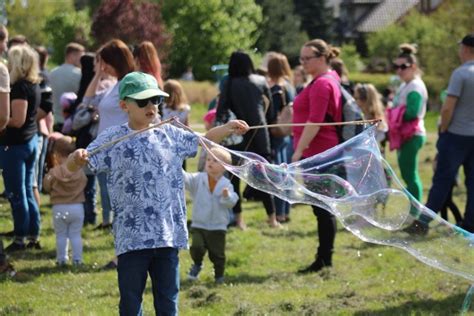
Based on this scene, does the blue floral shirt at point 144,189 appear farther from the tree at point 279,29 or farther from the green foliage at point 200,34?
the tree at point 279,29

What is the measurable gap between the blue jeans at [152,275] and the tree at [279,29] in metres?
51.7

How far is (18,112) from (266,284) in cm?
274

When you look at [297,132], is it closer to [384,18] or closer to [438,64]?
[438,64]

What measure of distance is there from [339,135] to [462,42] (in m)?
1.71

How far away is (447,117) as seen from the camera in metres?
9.27

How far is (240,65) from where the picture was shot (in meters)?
10.2

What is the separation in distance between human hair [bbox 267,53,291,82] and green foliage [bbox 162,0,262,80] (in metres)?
34.0

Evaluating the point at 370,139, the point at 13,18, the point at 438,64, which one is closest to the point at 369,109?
the point at 370,139

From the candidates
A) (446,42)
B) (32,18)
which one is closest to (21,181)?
(446,42)

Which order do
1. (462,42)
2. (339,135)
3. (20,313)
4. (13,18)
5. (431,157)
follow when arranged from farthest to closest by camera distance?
(13,18) → (431,157) → (462,42) → (339,135) → (20,313)

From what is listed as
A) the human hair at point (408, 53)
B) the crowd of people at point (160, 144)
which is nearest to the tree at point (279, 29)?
the crowd of people at point (160, 144)

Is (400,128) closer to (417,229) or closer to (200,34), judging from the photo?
(417,229)

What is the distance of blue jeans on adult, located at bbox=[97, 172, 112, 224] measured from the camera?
10133 mm

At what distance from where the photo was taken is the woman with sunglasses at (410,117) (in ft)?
35.2
